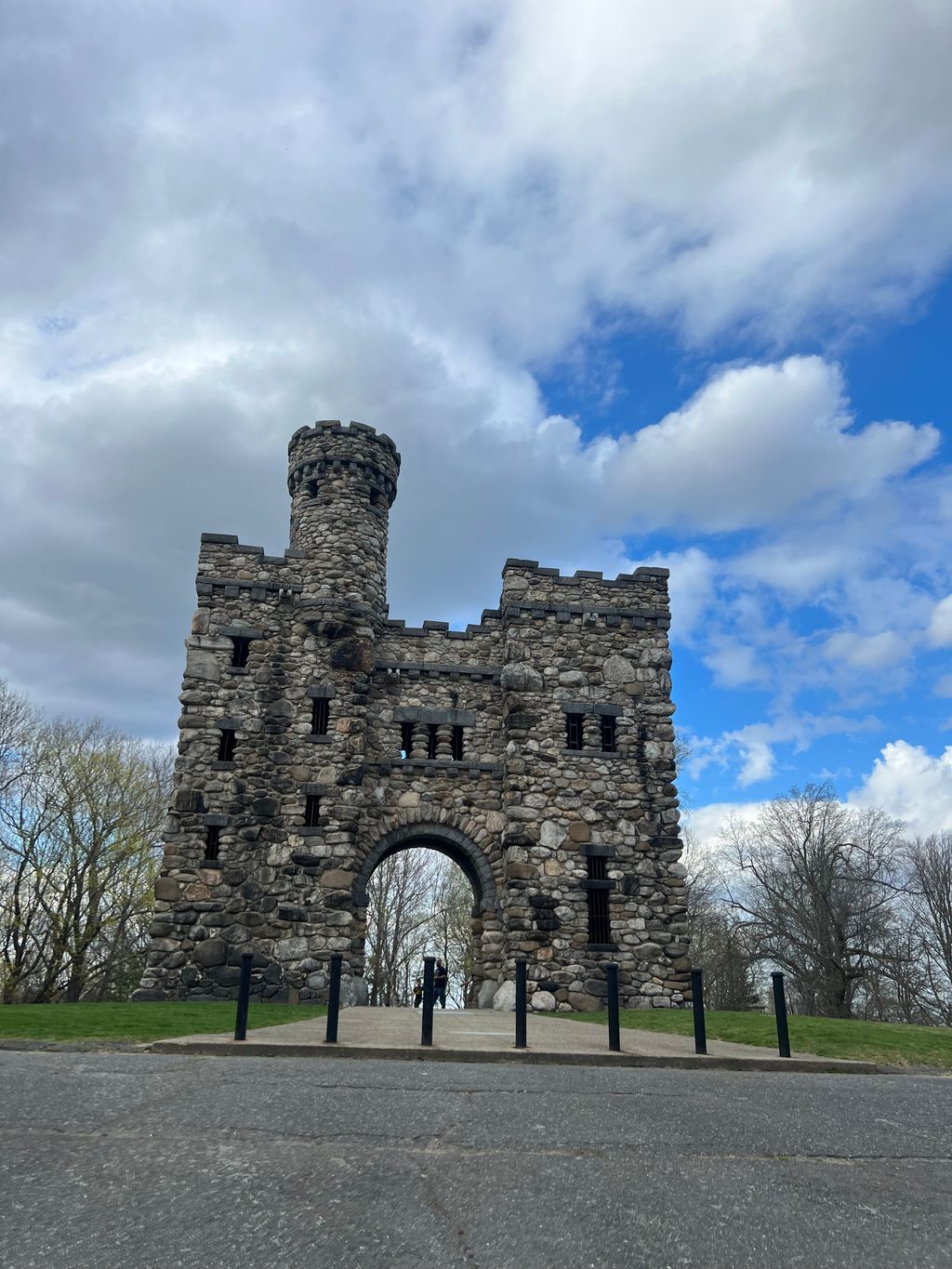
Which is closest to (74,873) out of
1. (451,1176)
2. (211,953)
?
(211,953)

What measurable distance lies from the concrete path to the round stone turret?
1080 centimetres

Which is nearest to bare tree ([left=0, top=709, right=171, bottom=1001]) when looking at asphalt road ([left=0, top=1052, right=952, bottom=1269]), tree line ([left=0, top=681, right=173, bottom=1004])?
tree line ([left=0, top=681, right=173, bottom=1004])

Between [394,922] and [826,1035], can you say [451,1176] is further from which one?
[394,922]

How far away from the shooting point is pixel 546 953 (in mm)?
17984

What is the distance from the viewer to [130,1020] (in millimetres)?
11531

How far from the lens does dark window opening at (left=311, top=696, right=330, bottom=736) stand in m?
19.2

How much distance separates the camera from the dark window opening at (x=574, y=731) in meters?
19.9

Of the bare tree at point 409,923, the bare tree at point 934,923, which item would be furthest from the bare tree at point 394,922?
the bare tree at point 934,923

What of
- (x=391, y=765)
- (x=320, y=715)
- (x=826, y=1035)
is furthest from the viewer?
(x=391, y=765)

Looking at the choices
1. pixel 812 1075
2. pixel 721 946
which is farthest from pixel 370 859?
pixel 721 946

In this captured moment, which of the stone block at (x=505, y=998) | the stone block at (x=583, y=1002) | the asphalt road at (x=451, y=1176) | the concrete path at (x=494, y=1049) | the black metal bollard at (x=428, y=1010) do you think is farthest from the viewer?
the stone block at (x=583, y=1002)

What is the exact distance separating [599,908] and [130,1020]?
10.2m

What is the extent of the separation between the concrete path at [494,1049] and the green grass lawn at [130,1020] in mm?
838

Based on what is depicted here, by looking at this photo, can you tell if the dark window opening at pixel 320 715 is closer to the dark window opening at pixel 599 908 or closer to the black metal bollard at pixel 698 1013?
the dark window opening at pixel 599 908
